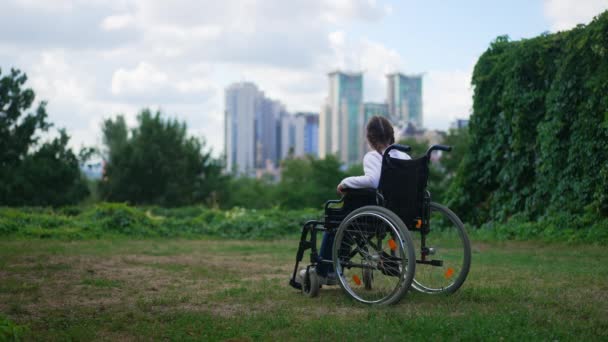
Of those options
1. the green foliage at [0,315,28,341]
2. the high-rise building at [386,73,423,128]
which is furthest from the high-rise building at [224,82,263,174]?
the green foliage at [0,315,28,341]

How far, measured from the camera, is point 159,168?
40.5 metres

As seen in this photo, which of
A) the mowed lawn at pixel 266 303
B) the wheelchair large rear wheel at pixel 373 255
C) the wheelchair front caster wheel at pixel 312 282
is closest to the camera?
the mowed lawn at pixel 266 303

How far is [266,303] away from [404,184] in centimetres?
131

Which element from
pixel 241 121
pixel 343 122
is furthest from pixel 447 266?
pixel 241 121

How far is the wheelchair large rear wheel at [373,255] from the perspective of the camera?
4.62 m

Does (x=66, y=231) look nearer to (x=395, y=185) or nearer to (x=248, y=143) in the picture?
(x=395, y=185)

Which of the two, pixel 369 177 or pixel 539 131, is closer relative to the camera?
pixel 369 177

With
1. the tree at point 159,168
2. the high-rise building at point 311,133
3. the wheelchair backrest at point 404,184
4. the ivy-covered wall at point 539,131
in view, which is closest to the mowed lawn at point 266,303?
the wheelchair backrest at point 404,184

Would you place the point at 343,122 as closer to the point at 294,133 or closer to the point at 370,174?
the point at 294,133

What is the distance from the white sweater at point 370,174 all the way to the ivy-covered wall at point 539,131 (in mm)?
5780

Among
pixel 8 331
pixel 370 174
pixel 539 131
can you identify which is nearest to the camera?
pixel 8 331

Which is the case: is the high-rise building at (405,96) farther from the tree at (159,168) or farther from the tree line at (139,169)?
the tree at (159,168)

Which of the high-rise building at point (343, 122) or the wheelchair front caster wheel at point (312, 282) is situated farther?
the high-rise building at point (343, 122)

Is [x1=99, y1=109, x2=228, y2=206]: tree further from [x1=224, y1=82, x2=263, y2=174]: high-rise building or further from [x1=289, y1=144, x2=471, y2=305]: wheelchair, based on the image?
[x1=224, y1=82, x2=263, y2=174]: high-rise building
